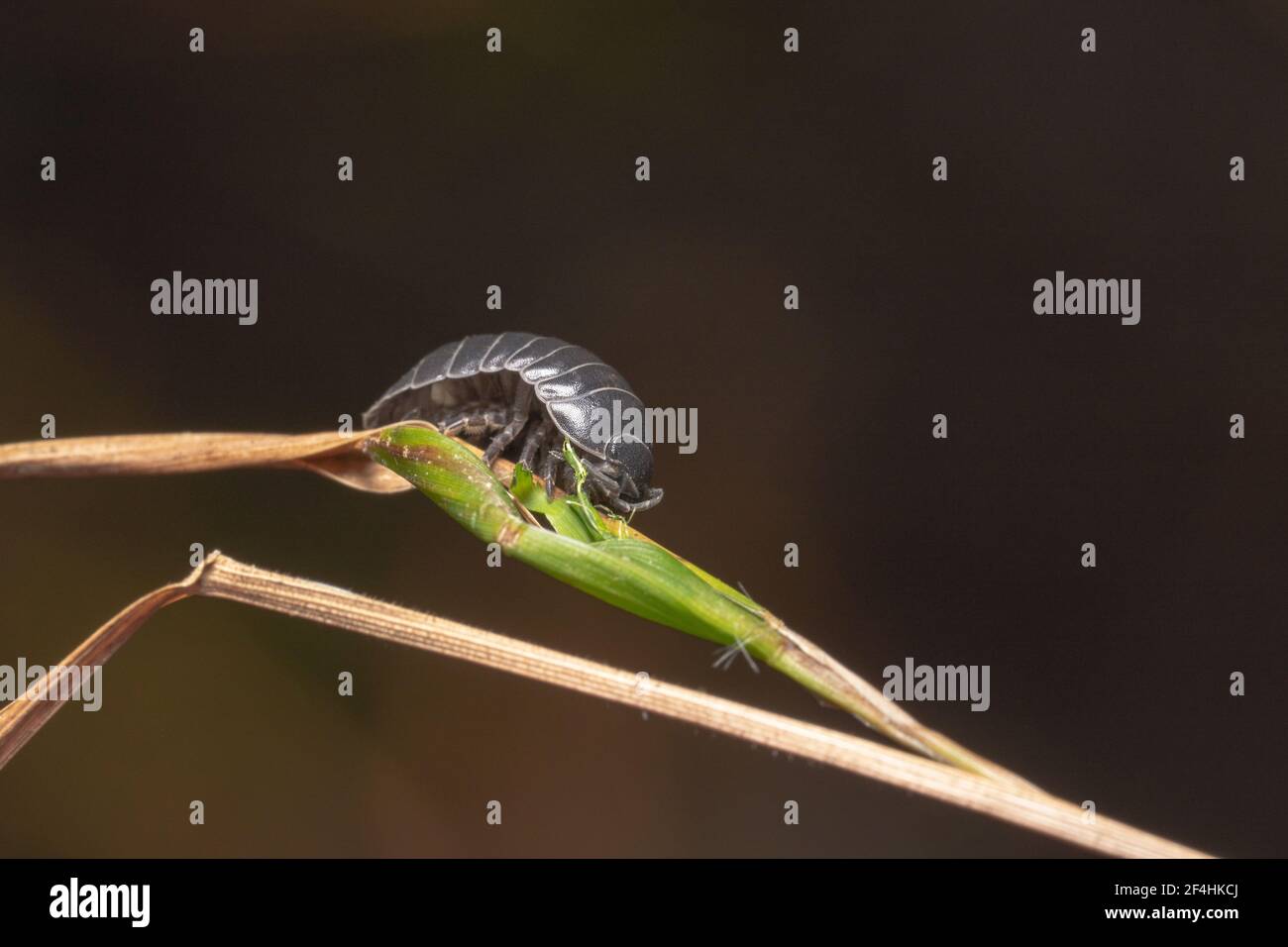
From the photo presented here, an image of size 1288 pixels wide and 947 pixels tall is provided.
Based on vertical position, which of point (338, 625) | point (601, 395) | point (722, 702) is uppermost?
point (601, 395)

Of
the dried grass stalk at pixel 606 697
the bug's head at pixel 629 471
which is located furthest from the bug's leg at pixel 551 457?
the dried grass stalk at pixel 606 697

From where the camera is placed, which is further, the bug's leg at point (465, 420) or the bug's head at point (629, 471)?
the bug's leg at point (465, 420)

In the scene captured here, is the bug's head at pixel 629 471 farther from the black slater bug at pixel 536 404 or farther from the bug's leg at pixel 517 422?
the bug's leg at pixel 517 422

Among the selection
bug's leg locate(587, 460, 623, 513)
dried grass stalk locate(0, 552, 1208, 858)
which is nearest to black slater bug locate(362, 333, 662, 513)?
bug's leg locate(587, 460, 623, 513)

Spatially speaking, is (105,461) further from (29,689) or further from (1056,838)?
(1056,838)

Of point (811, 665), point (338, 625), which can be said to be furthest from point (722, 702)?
point (338, 625)

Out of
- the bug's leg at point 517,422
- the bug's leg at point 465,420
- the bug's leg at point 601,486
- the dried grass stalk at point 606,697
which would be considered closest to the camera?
the dried grass stalk at point 606,697

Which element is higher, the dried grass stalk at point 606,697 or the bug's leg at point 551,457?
the bug's leg at point 551,457

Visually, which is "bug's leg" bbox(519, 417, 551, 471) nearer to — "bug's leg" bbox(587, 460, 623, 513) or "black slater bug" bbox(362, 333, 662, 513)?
"black slater bug" bbox(362, 333, 662, 513)

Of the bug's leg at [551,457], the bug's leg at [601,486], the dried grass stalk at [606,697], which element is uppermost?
the bug's leg at [551,457]
